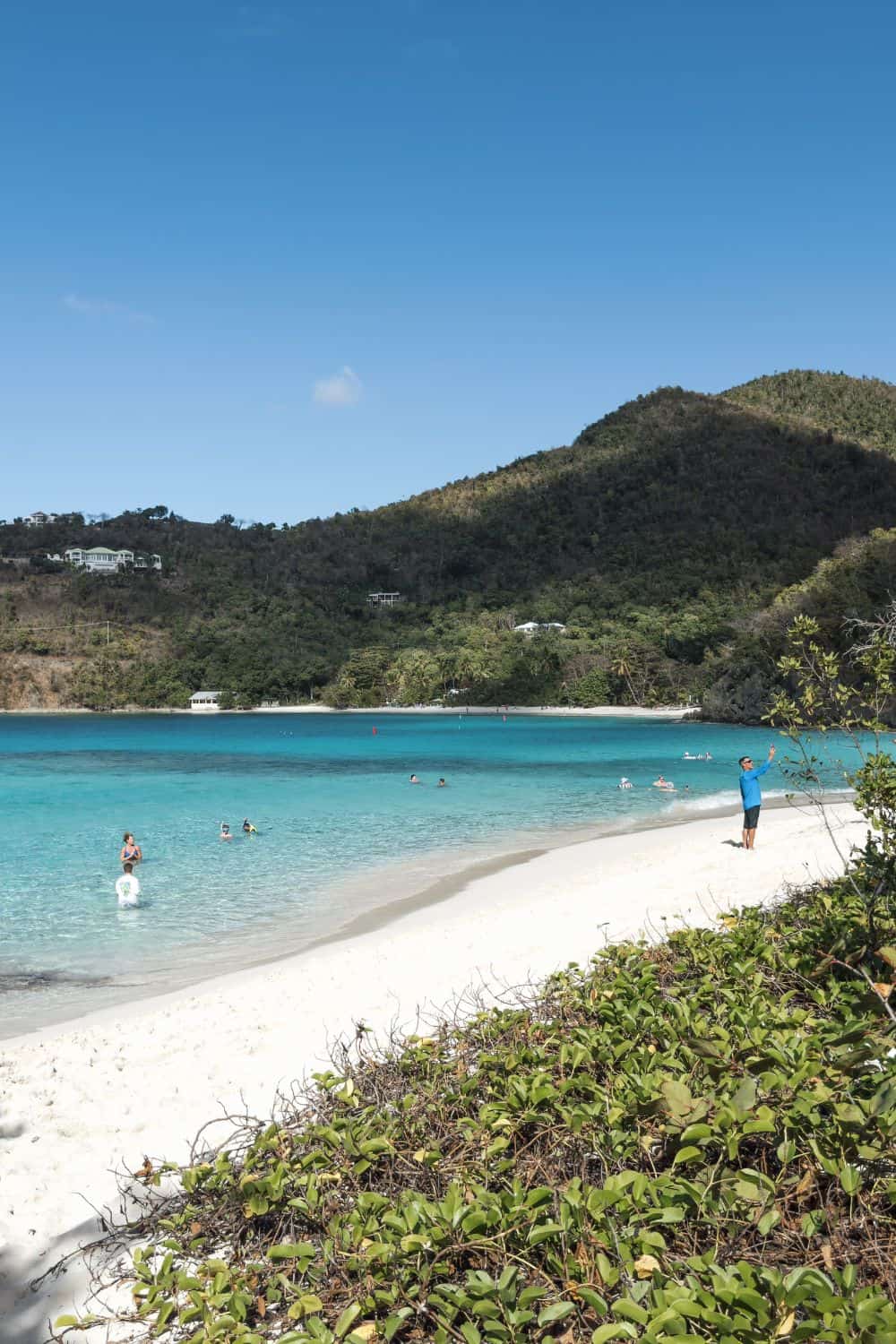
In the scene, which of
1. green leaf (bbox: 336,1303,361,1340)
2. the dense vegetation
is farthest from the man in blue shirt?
green leaf (bbox: 336,1303,361,1340)

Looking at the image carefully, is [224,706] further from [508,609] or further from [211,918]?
[211,918]

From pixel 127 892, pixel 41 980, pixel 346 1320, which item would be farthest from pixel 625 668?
pixel 346 1320

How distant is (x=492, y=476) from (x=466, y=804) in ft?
566

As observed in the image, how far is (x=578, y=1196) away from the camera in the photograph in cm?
281

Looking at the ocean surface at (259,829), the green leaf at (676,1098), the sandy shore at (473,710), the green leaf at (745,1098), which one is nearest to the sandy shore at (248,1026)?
the ocean surface at (259,829)

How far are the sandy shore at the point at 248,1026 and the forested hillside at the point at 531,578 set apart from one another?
55.0 metres

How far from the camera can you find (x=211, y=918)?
1380 cm

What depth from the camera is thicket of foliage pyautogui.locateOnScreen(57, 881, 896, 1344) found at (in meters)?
2.45

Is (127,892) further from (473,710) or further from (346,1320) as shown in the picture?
(473,710)

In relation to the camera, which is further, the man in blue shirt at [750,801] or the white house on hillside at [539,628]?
Result: the white house on hillside at [539,628]

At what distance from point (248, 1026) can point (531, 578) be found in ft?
462

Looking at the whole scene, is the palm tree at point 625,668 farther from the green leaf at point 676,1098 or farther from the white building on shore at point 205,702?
the green leaf at point 676,1098

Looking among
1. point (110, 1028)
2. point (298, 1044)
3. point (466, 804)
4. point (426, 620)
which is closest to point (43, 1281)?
point (298, 1044)

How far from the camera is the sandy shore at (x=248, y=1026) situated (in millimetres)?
4812
